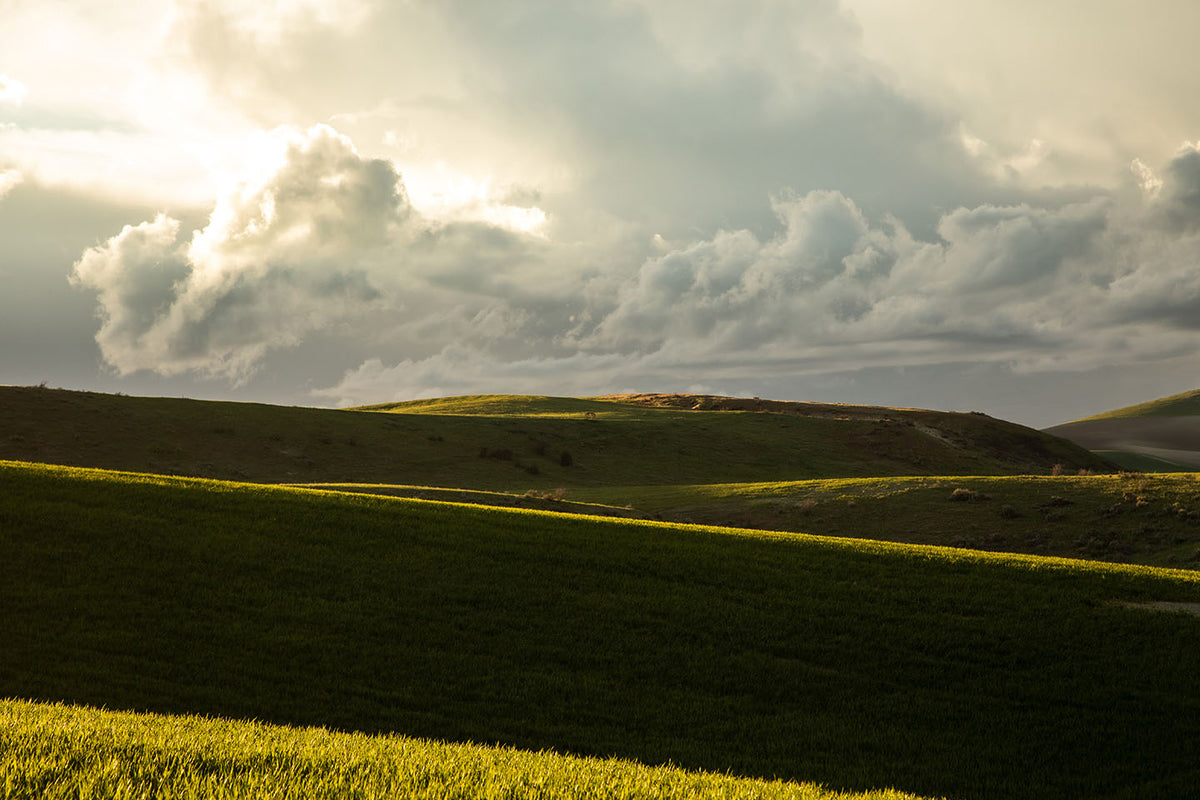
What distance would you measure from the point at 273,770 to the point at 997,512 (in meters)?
42.7

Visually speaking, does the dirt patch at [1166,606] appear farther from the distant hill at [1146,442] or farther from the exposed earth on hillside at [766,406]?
the distant hill at [1146,442]

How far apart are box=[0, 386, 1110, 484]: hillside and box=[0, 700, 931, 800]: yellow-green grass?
5319cm

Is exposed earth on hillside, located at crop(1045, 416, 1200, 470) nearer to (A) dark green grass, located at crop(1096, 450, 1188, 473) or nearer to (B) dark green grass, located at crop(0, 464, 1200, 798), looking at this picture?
(A) dark green grass, located at crop(1096, 450, 1188, 473)

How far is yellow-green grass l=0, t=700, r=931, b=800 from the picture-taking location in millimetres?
6543

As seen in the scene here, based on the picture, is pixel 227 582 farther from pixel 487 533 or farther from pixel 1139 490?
pixel 1139 490

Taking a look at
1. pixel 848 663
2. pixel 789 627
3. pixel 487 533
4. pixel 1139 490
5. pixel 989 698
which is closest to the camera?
pixel 989 698

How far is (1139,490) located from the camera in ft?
139

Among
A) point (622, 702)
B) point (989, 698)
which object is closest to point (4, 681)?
point (622, 702)

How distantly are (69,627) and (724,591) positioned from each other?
14.6 metres

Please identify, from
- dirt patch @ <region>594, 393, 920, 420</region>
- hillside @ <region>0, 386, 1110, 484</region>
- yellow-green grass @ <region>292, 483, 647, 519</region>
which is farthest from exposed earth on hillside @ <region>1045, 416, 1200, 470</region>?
yellow-green grass @ <region>292, 483, 647, 519</region>

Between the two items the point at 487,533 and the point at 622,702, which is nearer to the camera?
the point at 622,702

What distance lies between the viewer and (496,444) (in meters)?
77.4

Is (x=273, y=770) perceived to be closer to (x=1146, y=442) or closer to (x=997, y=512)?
(x=997, y=512)

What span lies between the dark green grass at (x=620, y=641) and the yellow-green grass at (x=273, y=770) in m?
4.33
